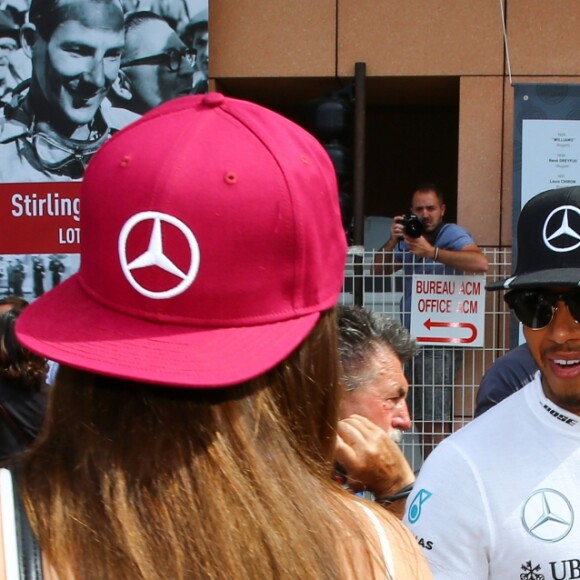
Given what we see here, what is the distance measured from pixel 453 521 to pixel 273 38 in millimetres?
5794

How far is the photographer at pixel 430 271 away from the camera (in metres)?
5.95

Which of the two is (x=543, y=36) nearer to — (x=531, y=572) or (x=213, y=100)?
(x=531, y=572)

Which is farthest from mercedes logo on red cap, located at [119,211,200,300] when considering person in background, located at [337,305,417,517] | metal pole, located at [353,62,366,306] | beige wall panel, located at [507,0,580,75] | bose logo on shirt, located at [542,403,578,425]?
beige wall panel, located at [507,0,580,75]

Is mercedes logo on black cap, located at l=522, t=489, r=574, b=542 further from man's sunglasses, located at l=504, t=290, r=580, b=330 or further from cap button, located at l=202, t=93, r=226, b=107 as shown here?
cap button, located at l=202, t=93, r=226, b=107

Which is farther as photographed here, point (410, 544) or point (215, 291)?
point (410, 544)

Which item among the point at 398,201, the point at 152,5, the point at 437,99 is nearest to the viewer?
the point at 152,5

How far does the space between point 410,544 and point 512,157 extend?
5.97 meters

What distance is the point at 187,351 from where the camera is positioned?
3.25ft

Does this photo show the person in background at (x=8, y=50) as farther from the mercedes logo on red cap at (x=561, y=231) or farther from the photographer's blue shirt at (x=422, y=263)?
the mercedes logo on red cap at (x=561, y=231)

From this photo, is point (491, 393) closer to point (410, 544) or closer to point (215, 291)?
point (410, 544)

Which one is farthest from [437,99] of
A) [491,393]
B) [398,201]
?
[491,393]

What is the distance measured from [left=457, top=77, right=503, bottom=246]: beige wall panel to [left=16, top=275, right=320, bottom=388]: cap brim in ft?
20.1

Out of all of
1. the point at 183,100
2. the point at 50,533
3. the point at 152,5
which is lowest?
the point at 50,533

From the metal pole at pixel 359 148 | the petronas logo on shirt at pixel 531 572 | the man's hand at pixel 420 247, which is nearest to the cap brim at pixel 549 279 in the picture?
the petronas logo on shirt at pixel 531 572
